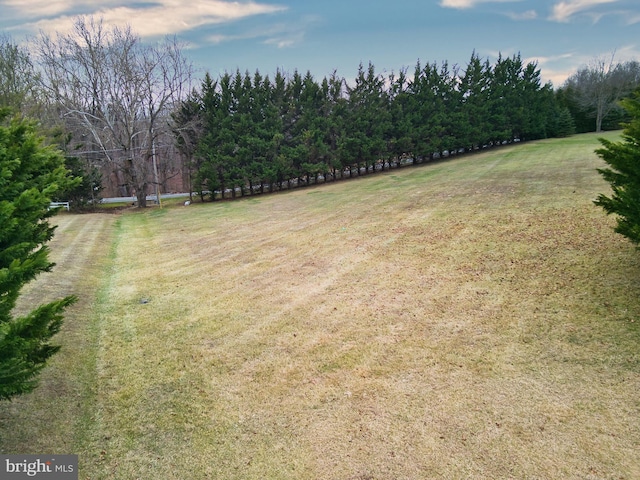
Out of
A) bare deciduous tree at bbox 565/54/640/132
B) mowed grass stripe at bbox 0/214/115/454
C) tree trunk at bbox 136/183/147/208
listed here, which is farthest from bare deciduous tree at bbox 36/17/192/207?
bare deciduous tree at bbox 565/54/640/132

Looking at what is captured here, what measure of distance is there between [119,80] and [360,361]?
22288mm

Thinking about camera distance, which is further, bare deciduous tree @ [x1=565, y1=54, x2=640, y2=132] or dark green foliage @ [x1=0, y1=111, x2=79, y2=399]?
bare deciduous tree @ [x1=565, y1=54, x2=640, y2=132]

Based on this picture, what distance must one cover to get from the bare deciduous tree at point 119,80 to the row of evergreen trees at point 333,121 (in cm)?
175

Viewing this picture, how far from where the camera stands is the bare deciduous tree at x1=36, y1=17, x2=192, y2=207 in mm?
20328

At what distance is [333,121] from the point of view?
22578mm

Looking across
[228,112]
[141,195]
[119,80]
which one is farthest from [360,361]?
[119,80]

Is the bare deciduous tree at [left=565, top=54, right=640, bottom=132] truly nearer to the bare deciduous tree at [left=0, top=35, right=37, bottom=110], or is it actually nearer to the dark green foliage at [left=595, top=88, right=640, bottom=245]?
the dark green foliage at [left=595, top=88, right=640, bottom=245]

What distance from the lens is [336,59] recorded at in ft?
74.8

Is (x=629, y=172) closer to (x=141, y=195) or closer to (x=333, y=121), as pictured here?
(x=333, y=121)

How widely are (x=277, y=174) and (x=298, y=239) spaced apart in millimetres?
12842

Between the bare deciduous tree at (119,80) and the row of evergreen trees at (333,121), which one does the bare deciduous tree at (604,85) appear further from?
the bare deciduous tree at (119,80)

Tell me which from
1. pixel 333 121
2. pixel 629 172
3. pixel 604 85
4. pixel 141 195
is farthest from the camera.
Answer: pixel 604 85

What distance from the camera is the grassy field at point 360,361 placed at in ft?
9.66

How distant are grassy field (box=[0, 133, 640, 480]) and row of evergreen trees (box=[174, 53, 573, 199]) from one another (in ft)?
43.0
